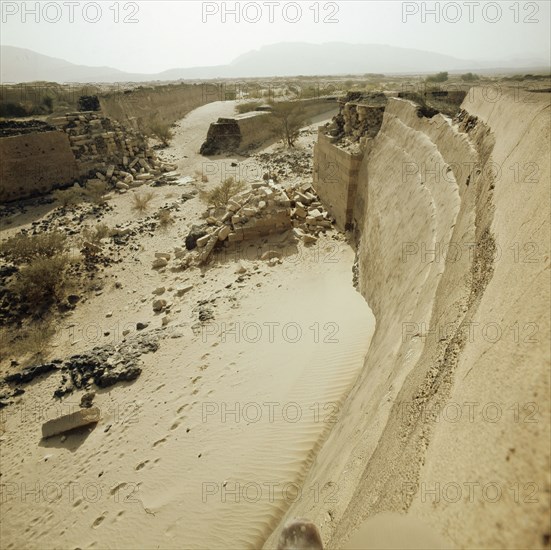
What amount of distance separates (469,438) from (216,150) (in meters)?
18.6

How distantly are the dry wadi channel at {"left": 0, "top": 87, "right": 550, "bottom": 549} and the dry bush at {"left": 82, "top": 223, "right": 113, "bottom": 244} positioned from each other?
13.9 inches

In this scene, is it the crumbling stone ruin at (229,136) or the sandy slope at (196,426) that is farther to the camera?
the crumbling stone ruin at (229,136)

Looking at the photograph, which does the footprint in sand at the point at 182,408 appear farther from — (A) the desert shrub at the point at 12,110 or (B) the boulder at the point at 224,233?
(A) the desert shrub at the point at 12,110

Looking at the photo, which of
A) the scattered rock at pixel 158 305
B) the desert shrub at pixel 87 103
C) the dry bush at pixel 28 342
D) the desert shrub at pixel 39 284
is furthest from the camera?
the desert shrub at pixel 87 103

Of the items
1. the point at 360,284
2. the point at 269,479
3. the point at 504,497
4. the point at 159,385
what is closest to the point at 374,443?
the point at 504,497

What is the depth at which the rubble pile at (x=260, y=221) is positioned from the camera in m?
8.38

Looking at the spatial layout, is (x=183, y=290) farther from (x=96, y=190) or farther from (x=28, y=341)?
(x=96, y=190)

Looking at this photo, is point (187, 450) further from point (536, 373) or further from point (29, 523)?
point (536, 373)

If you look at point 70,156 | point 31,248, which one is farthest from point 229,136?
point 31,248

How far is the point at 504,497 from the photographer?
3.38ft

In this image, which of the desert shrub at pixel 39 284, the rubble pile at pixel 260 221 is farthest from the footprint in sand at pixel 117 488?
the rubble pile at pixel 260 221

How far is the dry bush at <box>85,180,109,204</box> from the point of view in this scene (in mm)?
11938

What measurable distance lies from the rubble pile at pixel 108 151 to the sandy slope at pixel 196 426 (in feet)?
29.7

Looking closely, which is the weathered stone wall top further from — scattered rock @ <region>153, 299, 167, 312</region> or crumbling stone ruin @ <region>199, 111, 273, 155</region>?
scattered rock @ <region>153, 299, 167, 312</region>
